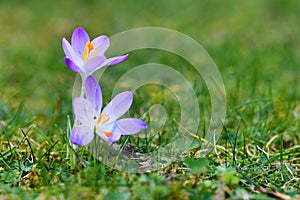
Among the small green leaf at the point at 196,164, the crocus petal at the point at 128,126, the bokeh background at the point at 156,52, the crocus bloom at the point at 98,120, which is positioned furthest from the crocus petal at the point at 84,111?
the bokeh background at the point at 156,52

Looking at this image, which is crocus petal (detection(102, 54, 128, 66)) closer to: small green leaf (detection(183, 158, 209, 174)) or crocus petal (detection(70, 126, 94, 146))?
crocus petal (detection(70, 126, 94, 146))

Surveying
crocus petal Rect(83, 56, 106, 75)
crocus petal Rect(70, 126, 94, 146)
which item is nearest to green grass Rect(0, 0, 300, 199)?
crocus petal Rect(70, 126, 94, 146)

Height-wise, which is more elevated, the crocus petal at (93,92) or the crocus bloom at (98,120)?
the crocus petal at (93,92)

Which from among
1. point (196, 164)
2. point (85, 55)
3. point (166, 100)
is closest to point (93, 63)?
point (85, 55)

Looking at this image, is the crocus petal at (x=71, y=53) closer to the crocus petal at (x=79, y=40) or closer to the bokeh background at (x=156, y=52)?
the crocus petal at (x=79, y=40)

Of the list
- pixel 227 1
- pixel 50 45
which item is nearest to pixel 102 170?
pixel 50 45

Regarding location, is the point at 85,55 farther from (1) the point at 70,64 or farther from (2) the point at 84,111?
(2) the point at 84,111
